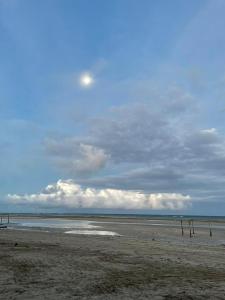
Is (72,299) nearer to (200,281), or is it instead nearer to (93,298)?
(93,298)

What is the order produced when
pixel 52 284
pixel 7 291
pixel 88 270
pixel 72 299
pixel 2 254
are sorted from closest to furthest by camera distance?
pixel 72 299, pixel 7 291, pixel 52 284, pixel 88 270, pixel 2 254

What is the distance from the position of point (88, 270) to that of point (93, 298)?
18.2ft

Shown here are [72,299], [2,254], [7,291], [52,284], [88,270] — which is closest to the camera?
[72,299]

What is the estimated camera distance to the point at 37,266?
18781 mm

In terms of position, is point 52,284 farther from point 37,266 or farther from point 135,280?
point 37,266

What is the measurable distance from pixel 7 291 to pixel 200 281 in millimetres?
6991

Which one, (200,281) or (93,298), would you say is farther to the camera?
(200,281)

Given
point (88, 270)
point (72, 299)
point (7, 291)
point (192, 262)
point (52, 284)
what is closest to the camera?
point (72, 299)

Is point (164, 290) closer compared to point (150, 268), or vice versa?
point (164, 290)

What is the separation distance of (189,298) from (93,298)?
2.86 metres

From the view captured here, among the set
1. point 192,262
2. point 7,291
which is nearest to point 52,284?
point 7,291

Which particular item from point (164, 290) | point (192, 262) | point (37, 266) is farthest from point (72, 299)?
point (192, 262)

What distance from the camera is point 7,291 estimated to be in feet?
43.6

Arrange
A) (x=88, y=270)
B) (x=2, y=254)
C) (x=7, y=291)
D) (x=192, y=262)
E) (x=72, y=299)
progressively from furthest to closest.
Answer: (x=2, y=254) → (x=192, y=262) → (x=88, y=270) → (x=7, y=291) → (x=72, y=299)
